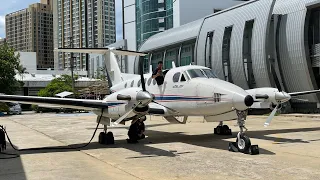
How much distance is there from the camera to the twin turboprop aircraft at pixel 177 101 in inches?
440

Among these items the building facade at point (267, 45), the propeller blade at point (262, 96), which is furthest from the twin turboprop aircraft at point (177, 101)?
the building facade at point (267, 45)

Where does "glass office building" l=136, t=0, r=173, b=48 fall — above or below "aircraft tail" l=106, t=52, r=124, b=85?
above

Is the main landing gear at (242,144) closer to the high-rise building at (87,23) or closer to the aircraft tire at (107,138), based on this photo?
the aircraft tire at (107,138)

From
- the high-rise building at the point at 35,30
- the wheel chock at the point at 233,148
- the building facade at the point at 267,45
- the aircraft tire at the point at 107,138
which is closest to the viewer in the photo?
the wheel chock at the point at 233,148

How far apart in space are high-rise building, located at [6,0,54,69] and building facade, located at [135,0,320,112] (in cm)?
11134

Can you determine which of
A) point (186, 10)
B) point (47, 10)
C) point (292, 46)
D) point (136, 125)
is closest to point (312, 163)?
point (136, 125)

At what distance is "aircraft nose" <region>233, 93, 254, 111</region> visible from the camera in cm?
1074

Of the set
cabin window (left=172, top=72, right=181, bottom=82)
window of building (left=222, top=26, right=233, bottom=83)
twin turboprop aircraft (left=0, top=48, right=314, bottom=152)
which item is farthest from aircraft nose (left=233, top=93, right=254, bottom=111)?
window of building (left=222, top=26, right=233, bottom=83)

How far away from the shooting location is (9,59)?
180ft

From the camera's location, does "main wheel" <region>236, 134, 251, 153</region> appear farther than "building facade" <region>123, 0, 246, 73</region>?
No

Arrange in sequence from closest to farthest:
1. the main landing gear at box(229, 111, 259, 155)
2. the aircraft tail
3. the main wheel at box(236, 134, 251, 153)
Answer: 1. the main landing gear at box(229, 111, 259, 155)
2. the main wheel at box(236, 134, 251, 153)
3. the aircraft tail

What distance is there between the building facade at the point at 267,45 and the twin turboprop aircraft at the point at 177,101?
2388 cm

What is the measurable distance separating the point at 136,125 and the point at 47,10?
146 meters

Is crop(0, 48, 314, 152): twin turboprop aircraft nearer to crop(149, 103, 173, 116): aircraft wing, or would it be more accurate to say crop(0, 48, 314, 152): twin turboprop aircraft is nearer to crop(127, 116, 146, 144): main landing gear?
crop(149, 103, 173, 116): aircraft wing
